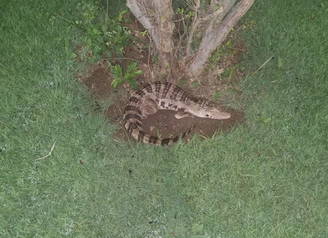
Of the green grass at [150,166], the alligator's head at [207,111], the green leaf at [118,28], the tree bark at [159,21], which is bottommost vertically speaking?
the green grass at [150,166]

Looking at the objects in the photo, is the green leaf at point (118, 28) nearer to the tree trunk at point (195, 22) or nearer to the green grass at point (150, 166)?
the tree trunk at point (195, 22)

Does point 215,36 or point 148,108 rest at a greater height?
point 215,36

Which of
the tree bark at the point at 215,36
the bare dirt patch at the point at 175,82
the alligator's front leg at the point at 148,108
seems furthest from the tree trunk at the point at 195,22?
the alligator's front leg at the point at 148,108

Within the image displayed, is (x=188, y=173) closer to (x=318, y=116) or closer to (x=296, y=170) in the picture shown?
(x=296, y=170)

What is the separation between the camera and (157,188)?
356cm

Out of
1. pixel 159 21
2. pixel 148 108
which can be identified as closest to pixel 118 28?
pixel 159 21

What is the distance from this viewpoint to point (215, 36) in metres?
3.45

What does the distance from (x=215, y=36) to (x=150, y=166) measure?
5.79 feet

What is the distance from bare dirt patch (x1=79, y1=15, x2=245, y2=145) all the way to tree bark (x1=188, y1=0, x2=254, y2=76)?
0.70ft

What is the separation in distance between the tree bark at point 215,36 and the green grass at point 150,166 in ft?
2.50

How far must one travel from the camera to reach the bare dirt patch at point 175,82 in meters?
3.81

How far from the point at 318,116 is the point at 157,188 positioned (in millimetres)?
2318

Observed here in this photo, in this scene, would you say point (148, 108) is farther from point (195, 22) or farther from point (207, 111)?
point (195, 22)

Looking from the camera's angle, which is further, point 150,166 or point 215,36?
point 150,166
